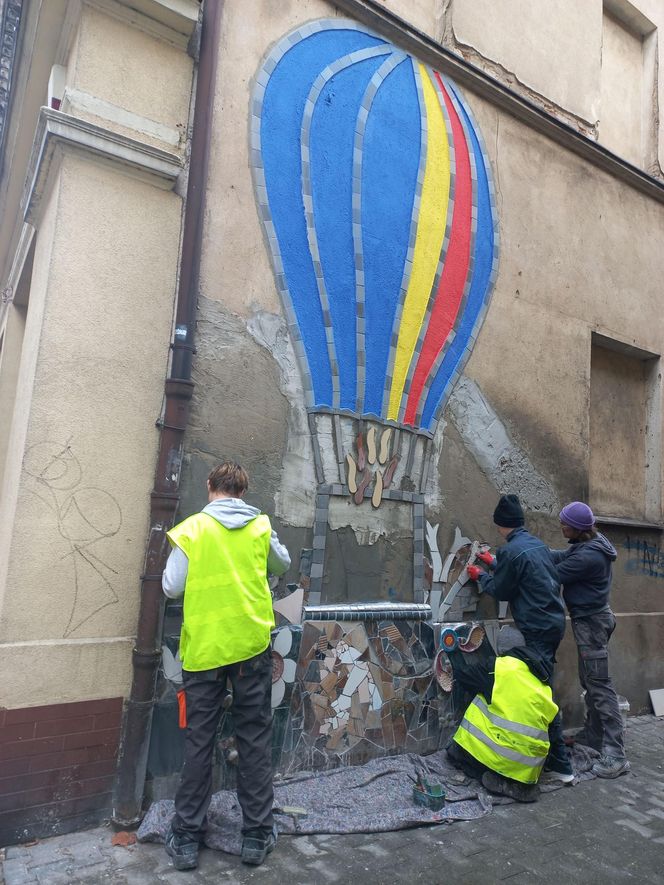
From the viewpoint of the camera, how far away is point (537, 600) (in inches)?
167

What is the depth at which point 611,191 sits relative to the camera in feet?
21.3

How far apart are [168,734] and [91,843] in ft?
1.85

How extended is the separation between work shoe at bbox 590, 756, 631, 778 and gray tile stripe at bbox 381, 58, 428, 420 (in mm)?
2790

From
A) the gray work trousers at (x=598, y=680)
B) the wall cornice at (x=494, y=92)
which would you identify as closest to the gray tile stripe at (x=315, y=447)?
the gray work trousers at (x=598, y=680)

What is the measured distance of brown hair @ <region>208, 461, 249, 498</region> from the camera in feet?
10.9

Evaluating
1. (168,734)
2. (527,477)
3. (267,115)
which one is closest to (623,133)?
(527,477)

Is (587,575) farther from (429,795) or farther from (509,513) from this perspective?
(429,795)

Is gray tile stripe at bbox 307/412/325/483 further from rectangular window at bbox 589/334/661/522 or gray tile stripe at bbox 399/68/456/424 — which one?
rectangular window at bbox 589/334/661/522

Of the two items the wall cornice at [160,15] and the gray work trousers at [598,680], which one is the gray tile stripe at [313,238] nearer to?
the wall cornice at [160,15]

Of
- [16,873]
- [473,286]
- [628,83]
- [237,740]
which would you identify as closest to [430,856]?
[237,740]

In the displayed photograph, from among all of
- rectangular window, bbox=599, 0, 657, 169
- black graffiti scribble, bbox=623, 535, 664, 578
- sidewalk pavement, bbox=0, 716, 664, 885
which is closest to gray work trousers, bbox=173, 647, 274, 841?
sidewalk pavement, bbox=0, 716, 664, 885

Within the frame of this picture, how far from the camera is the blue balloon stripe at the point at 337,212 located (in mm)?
4363

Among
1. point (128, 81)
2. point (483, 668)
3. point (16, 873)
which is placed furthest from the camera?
point (483, 668)

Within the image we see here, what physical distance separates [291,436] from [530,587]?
1.81 m
